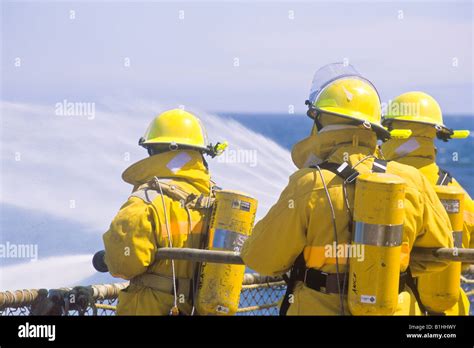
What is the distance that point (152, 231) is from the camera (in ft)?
19.9

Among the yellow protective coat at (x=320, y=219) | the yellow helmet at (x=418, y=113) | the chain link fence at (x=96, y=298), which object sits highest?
the yellow helmet at (x=418, y=113)

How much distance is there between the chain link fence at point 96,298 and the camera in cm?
654

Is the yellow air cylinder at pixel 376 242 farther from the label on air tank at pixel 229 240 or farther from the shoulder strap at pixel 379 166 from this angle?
the label on air tank at pixel 229 240

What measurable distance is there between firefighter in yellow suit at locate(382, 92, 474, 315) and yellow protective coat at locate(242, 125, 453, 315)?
5.46 ft

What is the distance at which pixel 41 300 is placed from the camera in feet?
21.8

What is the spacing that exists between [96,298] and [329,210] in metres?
2.60

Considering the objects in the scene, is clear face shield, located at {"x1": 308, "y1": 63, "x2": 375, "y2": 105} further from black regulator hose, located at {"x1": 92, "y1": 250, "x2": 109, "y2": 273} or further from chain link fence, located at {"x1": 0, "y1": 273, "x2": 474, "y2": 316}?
chain link fence, located at {"x1": 0, "y1": 273, "x2": 474, "y2": 316}

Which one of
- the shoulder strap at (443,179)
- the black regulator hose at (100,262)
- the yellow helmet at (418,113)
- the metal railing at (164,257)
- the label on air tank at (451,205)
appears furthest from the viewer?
the yellow helmet at (418,113)

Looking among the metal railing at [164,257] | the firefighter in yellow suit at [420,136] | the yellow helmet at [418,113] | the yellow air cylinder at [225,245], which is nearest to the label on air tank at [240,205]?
the yellow air cylinder at [225,245]

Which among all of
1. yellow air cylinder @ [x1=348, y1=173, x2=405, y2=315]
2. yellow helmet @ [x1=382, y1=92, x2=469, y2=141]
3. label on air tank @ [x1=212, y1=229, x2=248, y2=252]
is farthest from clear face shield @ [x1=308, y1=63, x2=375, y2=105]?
yellow helmet @ [x1=382, y1=92, x2=469, y2=141]

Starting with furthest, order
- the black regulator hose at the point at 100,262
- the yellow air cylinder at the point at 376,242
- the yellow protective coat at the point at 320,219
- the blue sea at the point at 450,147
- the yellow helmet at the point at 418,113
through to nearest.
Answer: the blue sea at the point at 450,147, the yellow helmet at the point at 418,113, the black regulator hose at the point at 100,262, the yellow protective coat at the point at 320,219, the yellow air cylinder at the point at 376,242
